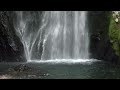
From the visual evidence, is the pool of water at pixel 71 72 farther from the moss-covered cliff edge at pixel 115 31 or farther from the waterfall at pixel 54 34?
the waterfall at pixel 54 34

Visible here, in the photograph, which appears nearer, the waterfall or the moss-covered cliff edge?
the moss-covered cliff edge

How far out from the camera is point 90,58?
38562 millimetres

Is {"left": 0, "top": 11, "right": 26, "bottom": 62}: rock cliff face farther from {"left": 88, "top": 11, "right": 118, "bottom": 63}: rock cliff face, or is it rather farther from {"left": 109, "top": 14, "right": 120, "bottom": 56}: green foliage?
{"left": 109, "top": 14, "right": 120, "bottom": 56}: green foliage

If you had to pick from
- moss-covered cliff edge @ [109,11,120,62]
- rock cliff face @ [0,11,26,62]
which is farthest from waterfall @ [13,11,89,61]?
moss-covered cliff edge @ [109,11,120,62]

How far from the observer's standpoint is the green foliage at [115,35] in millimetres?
29531

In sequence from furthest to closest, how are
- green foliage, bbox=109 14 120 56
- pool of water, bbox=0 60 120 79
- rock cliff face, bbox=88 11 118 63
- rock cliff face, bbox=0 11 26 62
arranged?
1. rock cliff face, bbox=88 11 118 63
2. rock cliff face, bbox=0 11 26 62
3. green foliage, bbox=109 14 120 56
4. pool of water, bbox=0 60 120 79

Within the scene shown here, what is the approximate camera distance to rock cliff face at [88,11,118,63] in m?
34.6

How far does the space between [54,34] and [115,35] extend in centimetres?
→ 1323

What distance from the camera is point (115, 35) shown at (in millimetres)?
30938

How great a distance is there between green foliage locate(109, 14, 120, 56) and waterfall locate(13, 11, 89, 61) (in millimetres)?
7731

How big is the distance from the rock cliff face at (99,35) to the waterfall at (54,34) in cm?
130

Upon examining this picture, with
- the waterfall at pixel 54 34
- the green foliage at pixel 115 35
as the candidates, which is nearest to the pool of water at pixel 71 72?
the green foliage at pixel 115 35
